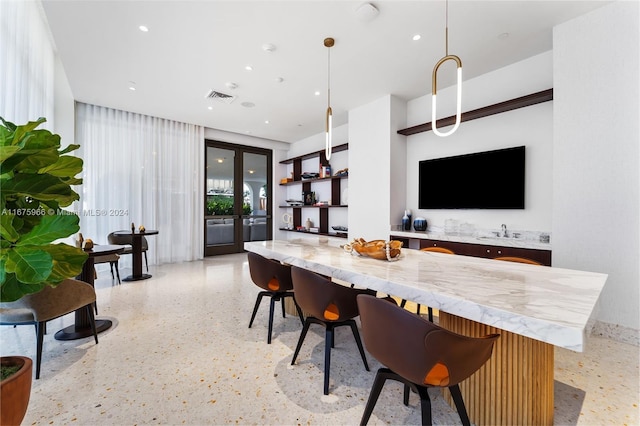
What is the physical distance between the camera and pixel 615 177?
246 cm

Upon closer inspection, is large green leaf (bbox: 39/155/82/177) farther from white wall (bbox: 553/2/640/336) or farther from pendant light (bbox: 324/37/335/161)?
white wall (bbox: 553/2/640/336)

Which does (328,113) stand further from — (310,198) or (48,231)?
(310,198)

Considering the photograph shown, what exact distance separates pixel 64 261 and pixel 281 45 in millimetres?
2908

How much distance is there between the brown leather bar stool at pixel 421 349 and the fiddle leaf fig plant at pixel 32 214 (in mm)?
1183

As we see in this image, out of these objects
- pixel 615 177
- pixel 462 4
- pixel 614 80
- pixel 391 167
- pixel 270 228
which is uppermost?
pixel 462 4

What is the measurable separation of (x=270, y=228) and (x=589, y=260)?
245 inches

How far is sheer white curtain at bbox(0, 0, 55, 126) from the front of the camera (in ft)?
7.75

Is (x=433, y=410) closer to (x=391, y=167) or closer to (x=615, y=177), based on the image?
(x=615, y=177)

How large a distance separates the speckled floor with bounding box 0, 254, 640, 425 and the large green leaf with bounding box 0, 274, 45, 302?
1069mm

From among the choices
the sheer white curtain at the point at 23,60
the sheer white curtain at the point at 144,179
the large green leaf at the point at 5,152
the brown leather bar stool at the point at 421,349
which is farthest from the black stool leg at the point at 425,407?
the sheer white curtain at the point at 144,179

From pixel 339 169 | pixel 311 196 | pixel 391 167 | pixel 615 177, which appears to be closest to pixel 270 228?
pixel 311 196

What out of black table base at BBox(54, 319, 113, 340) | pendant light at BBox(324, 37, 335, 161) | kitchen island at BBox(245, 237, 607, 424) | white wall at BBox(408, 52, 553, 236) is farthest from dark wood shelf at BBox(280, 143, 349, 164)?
black table base at BBox(54, 319, 113, 340)

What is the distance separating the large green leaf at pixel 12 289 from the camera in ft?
2.99

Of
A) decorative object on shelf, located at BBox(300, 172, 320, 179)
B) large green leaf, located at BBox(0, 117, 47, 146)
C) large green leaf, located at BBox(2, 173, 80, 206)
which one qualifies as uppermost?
decorative object on shelf, located at BBox(300, 172, 320, 179)
